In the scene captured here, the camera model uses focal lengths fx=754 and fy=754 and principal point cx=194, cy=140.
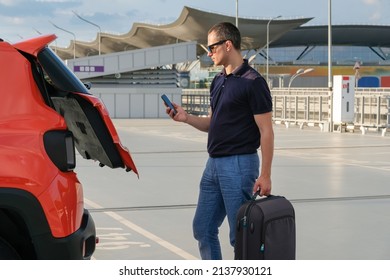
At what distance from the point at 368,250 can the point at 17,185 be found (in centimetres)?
392

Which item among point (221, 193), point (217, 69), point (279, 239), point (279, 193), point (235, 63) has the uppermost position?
point (217, 69)

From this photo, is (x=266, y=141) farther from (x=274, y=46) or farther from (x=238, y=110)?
(x=274, y=46)

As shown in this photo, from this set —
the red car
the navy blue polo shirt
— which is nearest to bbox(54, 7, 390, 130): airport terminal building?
the navy blue polo shirt

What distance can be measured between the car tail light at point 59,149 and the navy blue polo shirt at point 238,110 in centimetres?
133

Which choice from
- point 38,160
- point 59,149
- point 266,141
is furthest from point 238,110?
point 38,160

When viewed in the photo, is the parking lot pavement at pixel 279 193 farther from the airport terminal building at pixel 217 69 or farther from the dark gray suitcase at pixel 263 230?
the airport terminal building at pixel 217 69

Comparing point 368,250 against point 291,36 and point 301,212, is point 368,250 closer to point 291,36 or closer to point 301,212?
point 301,212

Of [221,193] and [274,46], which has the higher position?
[274,46]

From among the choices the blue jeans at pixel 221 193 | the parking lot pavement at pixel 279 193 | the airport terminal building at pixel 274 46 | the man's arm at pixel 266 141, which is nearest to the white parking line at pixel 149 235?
the parking lot pavement at pixel 279 193

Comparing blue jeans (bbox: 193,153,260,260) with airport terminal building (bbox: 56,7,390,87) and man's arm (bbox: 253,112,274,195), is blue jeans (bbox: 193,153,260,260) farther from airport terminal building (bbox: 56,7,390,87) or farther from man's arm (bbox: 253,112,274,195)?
airport terminal building (bbox: 56,7,390,87)

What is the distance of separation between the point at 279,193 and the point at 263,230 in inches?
244

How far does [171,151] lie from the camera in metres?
17.8

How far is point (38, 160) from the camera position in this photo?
3.35 metres

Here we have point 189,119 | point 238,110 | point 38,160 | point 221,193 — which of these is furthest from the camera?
point 189,119
